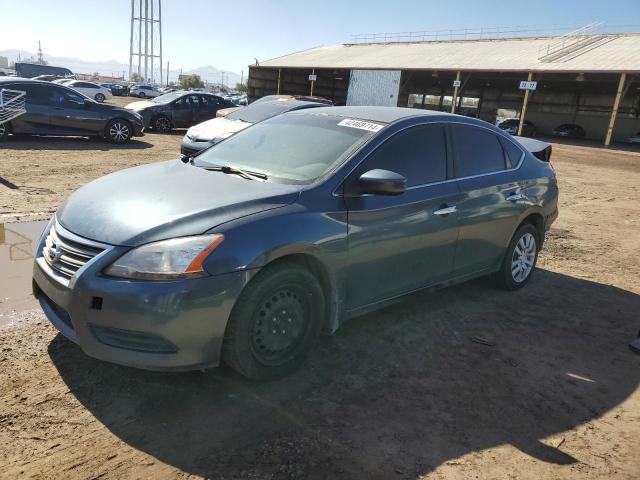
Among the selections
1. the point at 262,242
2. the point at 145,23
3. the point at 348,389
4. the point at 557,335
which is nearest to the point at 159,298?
the point at 262,242

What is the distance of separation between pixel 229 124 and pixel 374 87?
1143 inches

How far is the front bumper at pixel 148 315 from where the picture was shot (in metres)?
2.70

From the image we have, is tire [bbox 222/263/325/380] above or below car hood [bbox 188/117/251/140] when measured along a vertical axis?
below

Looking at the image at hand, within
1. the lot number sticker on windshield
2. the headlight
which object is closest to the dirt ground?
the headlight

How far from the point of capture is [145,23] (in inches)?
4277

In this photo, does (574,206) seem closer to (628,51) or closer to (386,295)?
(386,295)

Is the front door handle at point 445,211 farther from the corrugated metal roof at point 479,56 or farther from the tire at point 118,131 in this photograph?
the corrugated metal roof at point 479,56

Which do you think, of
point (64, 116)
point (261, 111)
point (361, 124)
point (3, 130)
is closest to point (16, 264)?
point (361, 124)

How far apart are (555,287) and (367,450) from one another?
12.0 ft

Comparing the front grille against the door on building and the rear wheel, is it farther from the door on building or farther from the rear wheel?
the door on building

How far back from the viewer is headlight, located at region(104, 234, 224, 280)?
273 cm

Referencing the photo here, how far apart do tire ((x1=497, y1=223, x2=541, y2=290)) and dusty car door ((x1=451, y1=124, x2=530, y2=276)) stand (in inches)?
5.9

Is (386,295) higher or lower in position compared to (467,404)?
higher

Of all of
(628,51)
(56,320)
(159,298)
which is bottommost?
(56,320)
